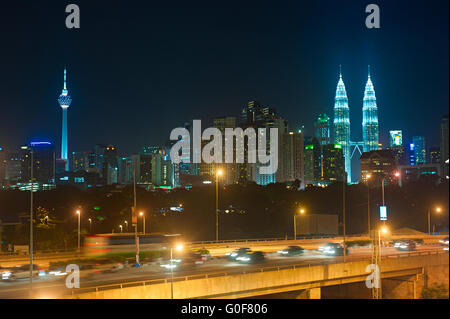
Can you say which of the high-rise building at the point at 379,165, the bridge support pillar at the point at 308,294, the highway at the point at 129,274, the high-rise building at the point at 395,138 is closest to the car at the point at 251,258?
the highway at the point at 129,274

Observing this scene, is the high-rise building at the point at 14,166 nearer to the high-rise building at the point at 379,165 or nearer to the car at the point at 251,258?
the high-rise building at the point at 379,165

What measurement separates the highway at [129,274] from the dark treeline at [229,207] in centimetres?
3302

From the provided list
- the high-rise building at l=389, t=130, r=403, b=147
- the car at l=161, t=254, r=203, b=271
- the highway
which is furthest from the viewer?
the high-rise building at l=389, t=130, r=403, b=147

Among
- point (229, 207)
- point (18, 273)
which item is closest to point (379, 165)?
point (229, 207)

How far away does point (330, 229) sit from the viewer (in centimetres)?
6412

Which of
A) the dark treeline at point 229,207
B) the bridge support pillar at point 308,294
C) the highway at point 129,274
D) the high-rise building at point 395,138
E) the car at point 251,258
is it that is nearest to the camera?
the highway at point 129,274

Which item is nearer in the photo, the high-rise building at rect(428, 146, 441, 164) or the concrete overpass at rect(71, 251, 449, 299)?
the concrete overpass at rect(71, 251, 449, 299)

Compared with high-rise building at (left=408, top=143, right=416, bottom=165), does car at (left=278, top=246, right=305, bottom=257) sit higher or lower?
lower

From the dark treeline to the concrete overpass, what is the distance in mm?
33105

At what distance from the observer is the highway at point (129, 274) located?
69.8 ft

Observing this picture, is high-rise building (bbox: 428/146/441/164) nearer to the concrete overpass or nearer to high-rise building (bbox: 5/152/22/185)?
the concrete overpass

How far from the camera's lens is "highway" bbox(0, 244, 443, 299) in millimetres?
21275

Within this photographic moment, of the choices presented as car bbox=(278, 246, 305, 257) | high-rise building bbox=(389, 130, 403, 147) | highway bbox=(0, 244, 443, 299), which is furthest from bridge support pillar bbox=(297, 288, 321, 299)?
high-rise building bbox=(389, 130, 403, 147)
